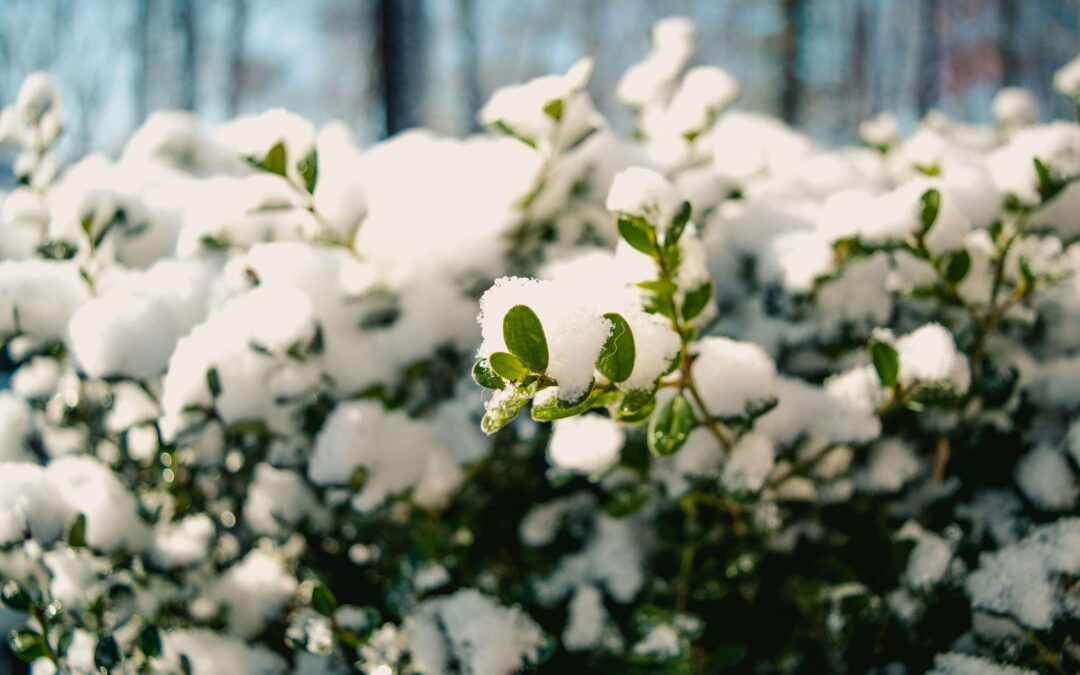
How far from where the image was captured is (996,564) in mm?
756

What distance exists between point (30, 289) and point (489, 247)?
0.57 metres

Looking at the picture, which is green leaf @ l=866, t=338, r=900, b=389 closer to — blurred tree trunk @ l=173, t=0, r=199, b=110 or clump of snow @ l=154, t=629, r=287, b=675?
clump of snow @ l=154, t=629, r=287, b=675

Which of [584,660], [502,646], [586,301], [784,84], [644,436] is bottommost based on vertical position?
[784,84]

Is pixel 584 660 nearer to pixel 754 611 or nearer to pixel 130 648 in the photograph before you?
pixel 754 611

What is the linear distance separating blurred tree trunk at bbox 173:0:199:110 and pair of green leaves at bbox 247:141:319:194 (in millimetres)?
10483

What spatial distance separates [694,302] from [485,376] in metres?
0.23

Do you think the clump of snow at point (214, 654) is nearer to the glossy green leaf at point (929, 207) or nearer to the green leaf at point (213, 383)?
the green leaf at point (213, 383)

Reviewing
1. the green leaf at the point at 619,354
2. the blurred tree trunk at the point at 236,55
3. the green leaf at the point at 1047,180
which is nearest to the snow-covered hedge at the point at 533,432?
the green leaf at the point at 1047,180

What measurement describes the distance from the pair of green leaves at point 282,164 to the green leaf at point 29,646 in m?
0.56

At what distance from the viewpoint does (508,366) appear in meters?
0.47

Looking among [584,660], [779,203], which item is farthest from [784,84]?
[584,660]

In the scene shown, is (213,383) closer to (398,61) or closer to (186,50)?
(398,61)

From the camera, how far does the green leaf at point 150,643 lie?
776mm

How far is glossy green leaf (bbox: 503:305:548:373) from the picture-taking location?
18.1 inches
